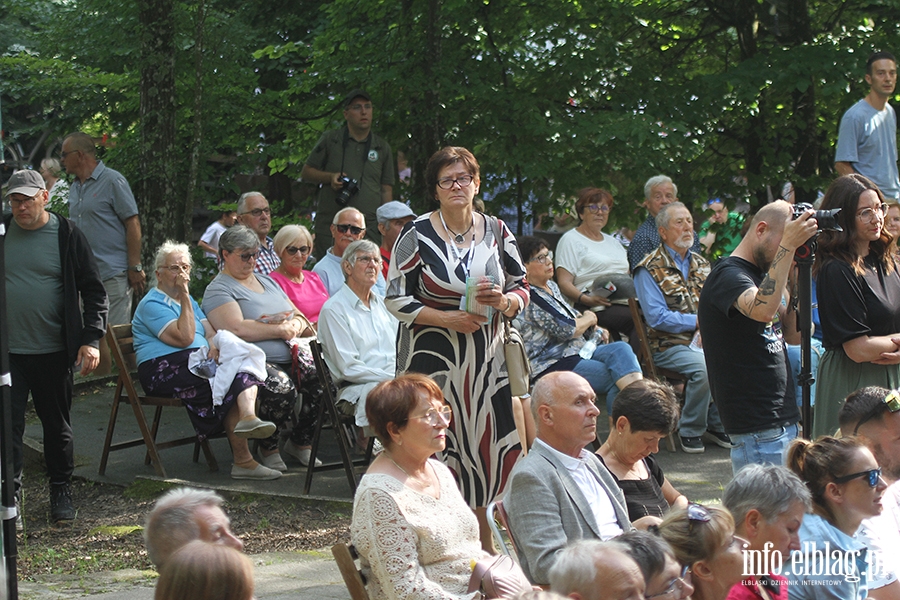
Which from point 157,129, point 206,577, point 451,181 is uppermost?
point 157,129

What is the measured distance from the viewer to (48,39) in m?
10.3

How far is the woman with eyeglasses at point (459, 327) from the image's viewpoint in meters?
5.04

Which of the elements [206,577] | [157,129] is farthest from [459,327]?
[157,129]

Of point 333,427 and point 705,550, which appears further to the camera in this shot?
point 333,427

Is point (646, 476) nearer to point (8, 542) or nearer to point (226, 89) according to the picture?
point (8, 542)

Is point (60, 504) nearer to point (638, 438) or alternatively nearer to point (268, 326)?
point (268, 326)

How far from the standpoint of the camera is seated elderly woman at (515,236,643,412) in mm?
6887

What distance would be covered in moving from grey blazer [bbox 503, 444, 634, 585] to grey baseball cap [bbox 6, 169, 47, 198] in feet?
11.4

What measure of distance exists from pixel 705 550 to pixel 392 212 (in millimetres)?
→ 5537

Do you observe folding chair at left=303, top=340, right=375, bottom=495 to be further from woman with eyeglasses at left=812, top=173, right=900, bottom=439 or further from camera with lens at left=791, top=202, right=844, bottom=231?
camera with lens at left=791, top=202, right=844, bottom=231

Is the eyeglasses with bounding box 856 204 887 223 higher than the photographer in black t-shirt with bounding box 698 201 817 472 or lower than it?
higher

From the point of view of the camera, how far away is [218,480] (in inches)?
262

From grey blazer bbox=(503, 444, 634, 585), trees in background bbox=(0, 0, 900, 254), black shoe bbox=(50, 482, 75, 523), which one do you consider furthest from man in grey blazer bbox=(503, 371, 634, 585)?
trees in background bbox=(0, 0, 900, 254)

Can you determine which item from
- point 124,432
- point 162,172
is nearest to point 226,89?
point 162,172
